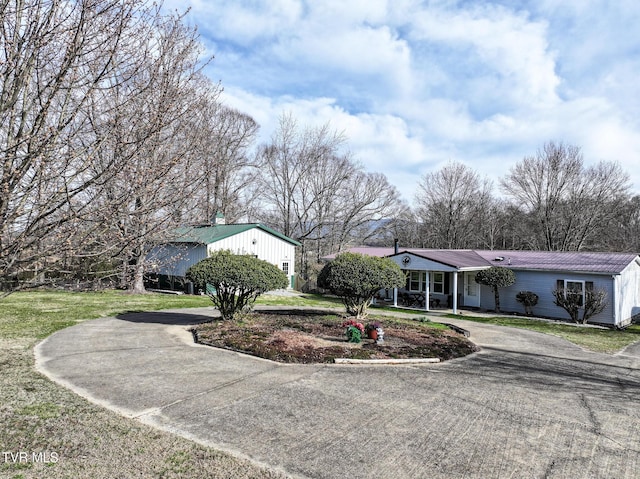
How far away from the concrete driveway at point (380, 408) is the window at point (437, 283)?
13866mm

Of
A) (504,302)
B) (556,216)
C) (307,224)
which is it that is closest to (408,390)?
(504,302)

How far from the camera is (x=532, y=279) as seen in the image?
20984 millimetres

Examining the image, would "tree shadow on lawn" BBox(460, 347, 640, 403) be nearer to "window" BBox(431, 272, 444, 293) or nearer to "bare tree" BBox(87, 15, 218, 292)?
"bare tree" BBox(87, 15, 218, 292)

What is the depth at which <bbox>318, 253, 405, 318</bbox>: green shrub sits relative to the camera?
13305mm

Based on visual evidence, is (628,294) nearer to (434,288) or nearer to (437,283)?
(437,283)

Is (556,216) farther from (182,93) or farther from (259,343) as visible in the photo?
(182,93)

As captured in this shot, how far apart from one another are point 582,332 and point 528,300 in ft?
14.8

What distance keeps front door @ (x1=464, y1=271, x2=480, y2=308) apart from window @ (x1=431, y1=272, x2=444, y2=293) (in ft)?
4.50

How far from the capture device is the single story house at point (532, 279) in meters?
18.6

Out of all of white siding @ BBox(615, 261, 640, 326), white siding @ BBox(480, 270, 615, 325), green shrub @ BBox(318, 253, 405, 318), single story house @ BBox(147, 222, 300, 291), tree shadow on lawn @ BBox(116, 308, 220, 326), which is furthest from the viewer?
single story house @ BBox(147, 222, 300, 291)

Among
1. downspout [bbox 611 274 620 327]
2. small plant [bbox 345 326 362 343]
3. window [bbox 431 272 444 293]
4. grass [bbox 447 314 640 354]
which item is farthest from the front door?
small plant [bbox 345 326 362 343]

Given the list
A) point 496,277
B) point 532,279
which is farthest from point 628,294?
point 496,277

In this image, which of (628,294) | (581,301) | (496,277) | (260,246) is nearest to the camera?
(581,301)

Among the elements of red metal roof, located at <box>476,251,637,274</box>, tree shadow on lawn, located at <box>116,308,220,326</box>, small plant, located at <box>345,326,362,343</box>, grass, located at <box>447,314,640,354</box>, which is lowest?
grass, located at <box>447,314,640,354</box>
